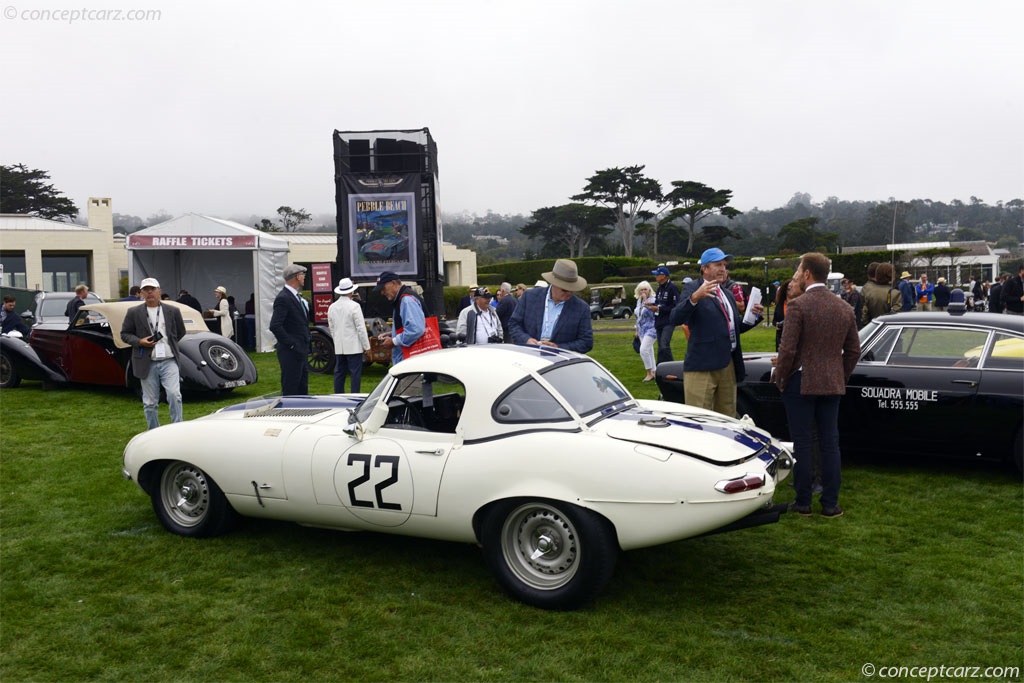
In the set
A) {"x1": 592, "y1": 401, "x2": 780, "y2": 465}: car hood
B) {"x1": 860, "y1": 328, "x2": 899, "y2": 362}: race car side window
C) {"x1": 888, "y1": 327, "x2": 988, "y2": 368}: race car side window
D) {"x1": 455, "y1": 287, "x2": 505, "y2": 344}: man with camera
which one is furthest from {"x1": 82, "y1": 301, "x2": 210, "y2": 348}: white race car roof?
{"x1": 888, "y1": 327, "x2": 988, "y2": 368}: race car side window

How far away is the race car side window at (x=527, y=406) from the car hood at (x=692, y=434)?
246mm

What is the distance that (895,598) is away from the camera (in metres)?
4.13

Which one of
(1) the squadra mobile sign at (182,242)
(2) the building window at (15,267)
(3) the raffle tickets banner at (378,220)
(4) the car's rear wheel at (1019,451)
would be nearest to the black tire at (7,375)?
(3) the raffle tickets banner at (378,220)

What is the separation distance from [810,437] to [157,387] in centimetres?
599

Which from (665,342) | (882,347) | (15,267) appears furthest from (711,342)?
(15,267)

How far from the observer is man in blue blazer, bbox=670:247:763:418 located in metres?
6.08

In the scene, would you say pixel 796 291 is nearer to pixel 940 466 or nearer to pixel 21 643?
pixel 940 466

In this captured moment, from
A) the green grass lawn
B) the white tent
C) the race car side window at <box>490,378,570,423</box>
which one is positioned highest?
the white tent

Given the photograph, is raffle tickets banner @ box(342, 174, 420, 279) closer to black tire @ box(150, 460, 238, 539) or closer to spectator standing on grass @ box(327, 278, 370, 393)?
spectator standing on grass @ box(327, 278, 370, 393)

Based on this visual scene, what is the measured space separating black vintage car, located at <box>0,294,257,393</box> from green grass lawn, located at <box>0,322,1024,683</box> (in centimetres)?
482

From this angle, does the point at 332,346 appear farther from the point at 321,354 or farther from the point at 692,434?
the point at 692,434

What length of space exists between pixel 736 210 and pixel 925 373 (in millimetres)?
60889

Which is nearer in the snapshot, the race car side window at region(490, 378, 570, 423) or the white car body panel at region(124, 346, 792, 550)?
the white car body panel at region(124, 346, 792, 550)

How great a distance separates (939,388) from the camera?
6109 mm
